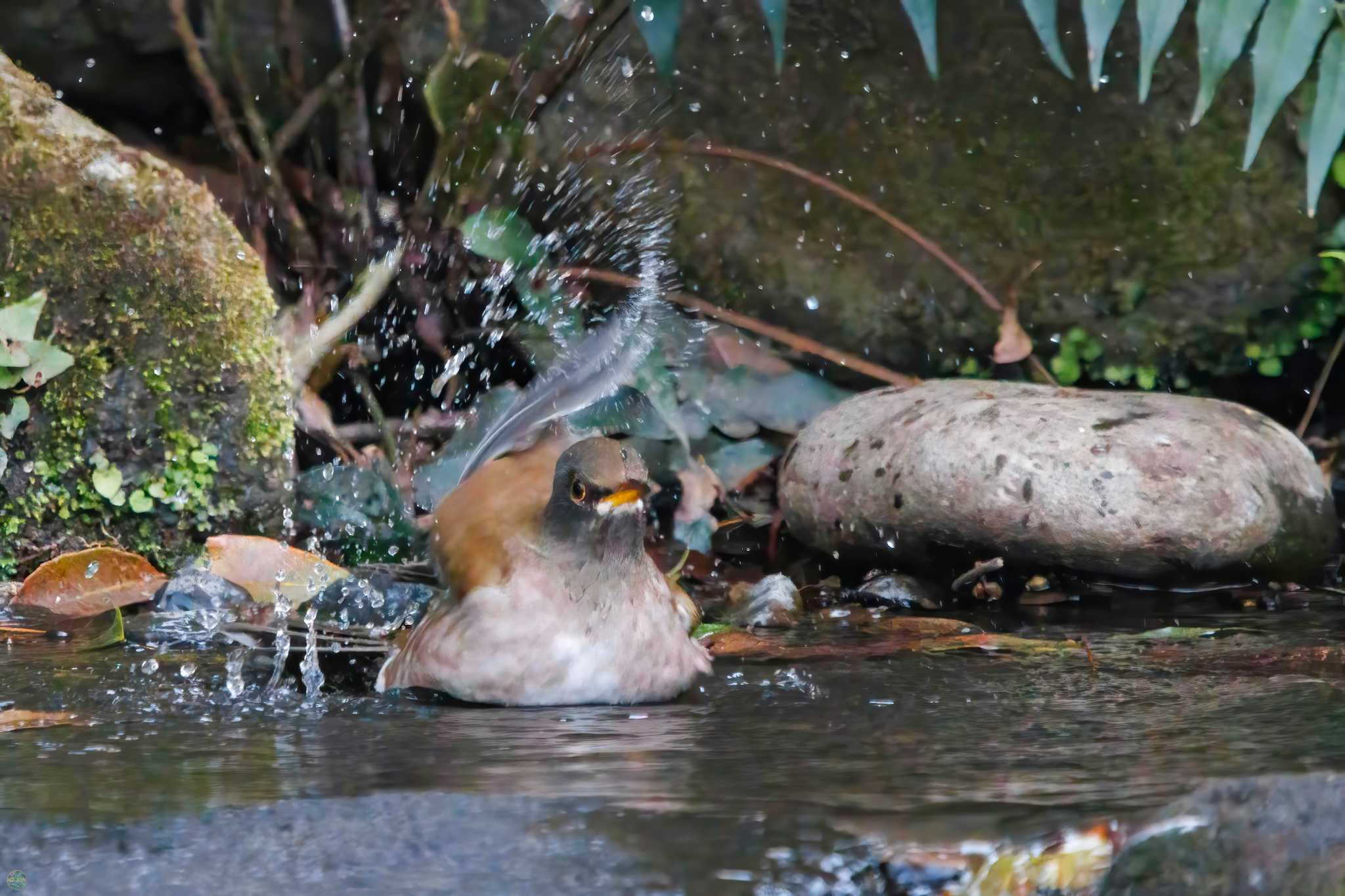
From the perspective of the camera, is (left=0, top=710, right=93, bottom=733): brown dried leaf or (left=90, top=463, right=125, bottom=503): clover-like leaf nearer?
(left=0, top=710, right=93, bottom=733): brown dried leaf

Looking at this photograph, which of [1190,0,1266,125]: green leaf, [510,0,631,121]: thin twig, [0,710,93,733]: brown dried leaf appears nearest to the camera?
[1190,0,1266,125]: green leaf

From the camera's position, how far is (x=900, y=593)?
15.3 feet

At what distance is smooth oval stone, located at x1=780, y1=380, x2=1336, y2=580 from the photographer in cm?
460

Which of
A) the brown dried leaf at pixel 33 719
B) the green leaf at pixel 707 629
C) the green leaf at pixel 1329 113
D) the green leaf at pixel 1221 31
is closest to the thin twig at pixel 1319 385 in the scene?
the green leaf at pixel 707 629

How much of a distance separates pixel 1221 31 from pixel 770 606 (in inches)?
85.3

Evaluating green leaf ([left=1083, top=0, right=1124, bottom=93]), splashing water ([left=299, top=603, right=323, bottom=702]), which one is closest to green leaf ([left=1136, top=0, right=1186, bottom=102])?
green leaf ([left=1083, top=0, right=1124, bottom=93])

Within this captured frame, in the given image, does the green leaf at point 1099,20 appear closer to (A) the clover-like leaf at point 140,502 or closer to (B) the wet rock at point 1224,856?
(B) the wet rock at point 1224,856

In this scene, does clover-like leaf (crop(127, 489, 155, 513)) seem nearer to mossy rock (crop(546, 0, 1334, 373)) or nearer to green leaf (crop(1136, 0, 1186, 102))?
mossy rock (crop(546, 0, 1334, 373))

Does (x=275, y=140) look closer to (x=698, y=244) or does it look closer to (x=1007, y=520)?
(x=698, y=244)

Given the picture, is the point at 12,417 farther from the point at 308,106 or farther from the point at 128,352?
the point at 308,106

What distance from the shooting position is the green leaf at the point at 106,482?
15.2 ft

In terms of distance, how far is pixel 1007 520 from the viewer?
4.66m

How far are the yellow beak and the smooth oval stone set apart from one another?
156 centimetres


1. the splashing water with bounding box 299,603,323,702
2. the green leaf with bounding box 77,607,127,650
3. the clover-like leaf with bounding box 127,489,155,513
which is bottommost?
the splashing water with bounding box 299,603,323,702
